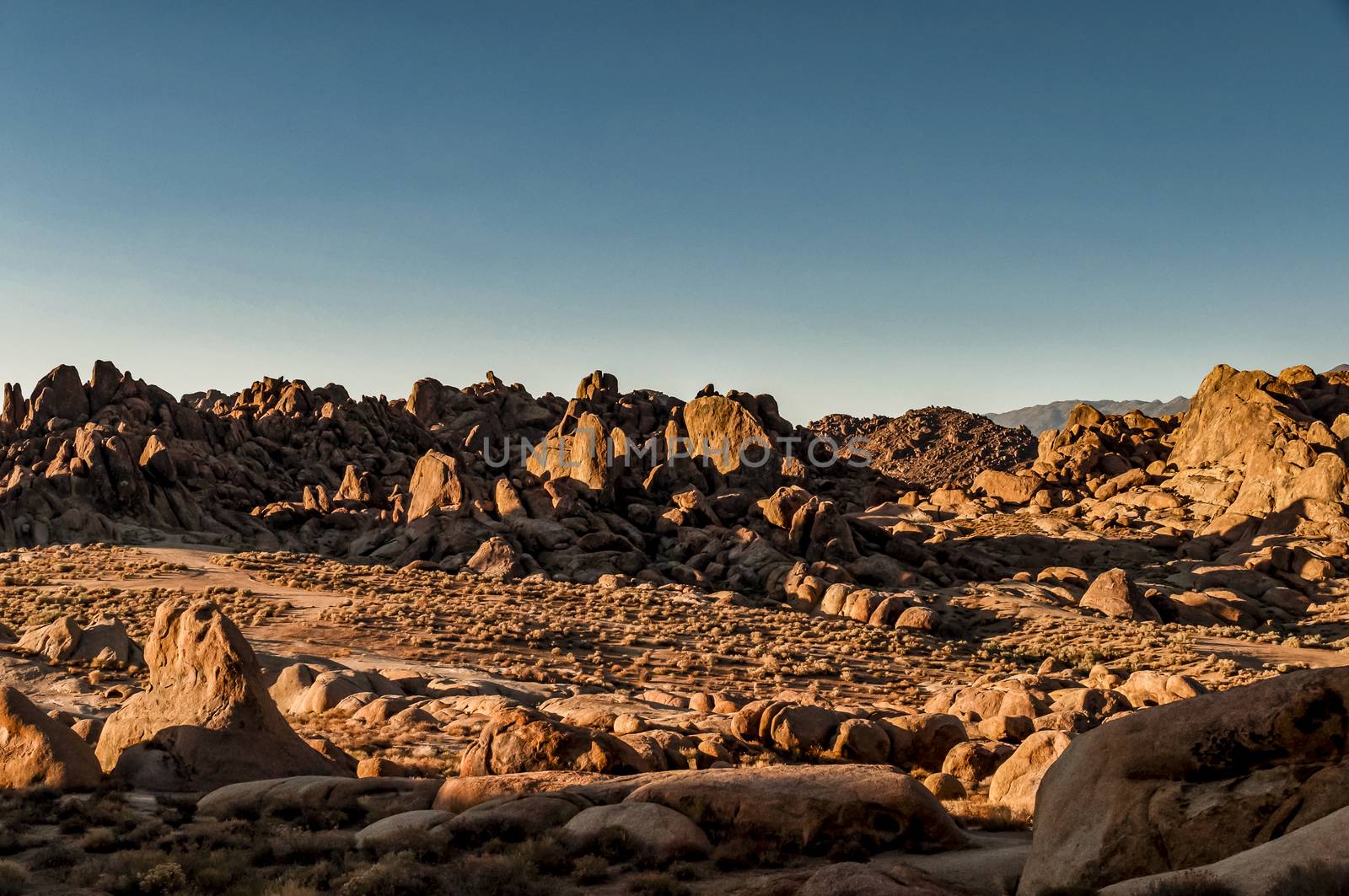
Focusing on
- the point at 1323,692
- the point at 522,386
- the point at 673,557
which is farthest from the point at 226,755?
the point at 522,386

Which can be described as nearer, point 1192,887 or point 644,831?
point 1192,887

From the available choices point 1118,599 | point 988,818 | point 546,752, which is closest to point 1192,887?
point 988,818

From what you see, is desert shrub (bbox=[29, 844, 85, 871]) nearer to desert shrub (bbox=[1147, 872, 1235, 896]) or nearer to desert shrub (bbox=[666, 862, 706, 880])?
desert shrub (bbox=[666, 862, 706, 880])

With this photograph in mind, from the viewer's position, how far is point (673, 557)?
64.8m

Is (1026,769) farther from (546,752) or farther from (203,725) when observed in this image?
(203,725)

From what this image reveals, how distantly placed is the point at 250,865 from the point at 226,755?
6.42 metres

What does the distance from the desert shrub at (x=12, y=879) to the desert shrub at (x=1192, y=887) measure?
12586mm

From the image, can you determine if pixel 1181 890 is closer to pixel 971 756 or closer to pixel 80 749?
pixel 971 756

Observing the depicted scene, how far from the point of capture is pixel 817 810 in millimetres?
12867

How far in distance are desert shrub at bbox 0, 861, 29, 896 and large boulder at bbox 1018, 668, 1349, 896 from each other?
39.2 feet

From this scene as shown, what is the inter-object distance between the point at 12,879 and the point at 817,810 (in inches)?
413

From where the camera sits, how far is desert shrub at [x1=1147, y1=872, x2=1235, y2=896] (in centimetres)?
705

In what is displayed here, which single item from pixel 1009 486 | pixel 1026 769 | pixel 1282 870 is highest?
pixel 1009 486

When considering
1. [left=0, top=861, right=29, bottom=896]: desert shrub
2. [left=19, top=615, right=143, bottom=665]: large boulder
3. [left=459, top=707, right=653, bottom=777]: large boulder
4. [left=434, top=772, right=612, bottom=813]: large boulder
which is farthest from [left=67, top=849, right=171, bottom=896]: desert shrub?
[left=19, top=615, right=143, bottom=665]: large boulder
